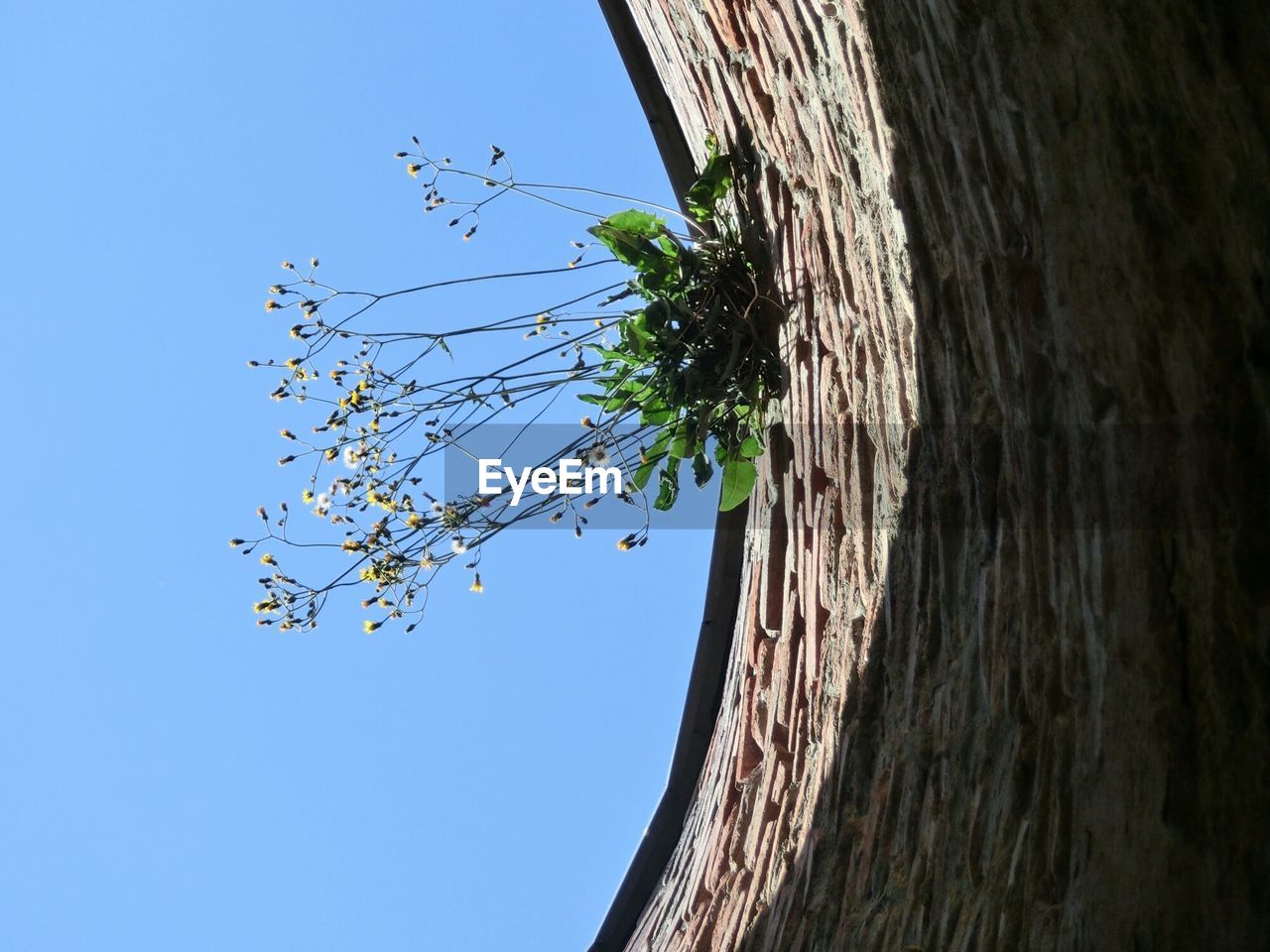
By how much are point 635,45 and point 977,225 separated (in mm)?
1860

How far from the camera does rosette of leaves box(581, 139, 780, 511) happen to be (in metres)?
2.17

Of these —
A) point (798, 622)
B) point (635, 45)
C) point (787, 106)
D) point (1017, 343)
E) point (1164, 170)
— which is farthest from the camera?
point (635, 45)

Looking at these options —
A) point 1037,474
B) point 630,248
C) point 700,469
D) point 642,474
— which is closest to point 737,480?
point 700,469

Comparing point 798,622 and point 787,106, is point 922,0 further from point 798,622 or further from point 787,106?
point 798,622

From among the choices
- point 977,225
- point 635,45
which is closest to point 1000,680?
point 977,225

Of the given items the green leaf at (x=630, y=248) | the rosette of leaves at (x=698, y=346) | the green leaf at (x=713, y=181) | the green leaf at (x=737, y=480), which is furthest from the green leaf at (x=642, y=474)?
the green leaf at (x=713, y=181)

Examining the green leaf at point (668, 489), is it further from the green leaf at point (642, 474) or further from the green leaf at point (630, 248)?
the green leaf at point (630, 248)

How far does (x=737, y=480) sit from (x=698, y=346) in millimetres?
320

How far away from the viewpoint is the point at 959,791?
50.1 inches

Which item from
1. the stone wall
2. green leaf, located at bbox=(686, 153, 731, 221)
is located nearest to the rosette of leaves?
green leaf, located at bbox=(686, 153, 731, 221)

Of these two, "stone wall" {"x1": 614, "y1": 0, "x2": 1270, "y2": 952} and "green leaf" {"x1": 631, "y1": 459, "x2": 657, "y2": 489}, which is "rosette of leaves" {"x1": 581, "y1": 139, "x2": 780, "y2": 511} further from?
"stone wall" {"x1": 614, "y1": 0, "x2": 1270, "y2": 952}

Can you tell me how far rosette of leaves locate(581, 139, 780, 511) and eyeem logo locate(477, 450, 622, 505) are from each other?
0.09 metres

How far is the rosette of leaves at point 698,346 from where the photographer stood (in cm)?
217

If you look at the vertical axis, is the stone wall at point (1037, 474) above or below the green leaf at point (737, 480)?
below
